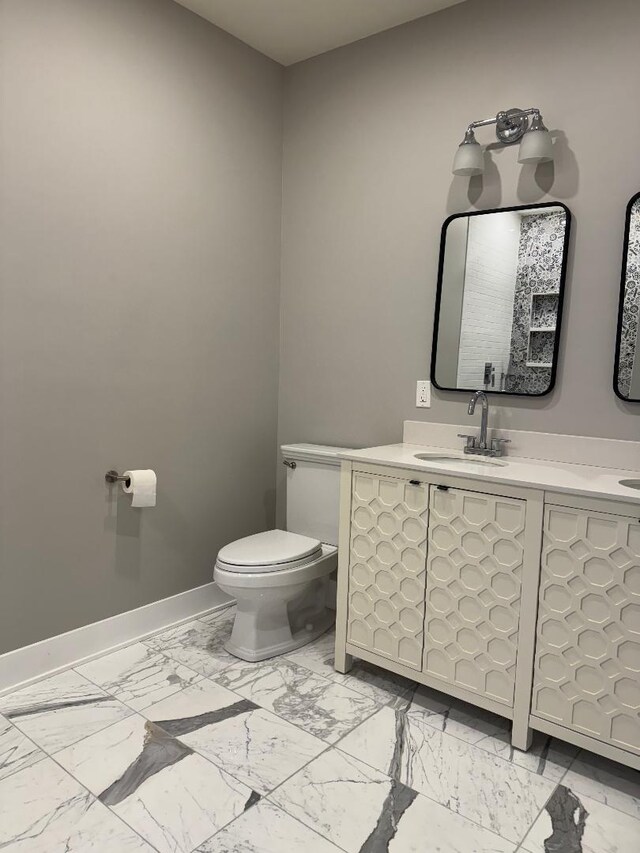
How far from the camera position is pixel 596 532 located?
174 cm

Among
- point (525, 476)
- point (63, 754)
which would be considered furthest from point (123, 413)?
point (525, 476)

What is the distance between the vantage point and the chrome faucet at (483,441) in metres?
2.36

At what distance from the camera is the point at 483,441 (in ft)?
7.79

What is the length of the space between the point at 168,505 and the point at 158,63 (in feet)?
6.03

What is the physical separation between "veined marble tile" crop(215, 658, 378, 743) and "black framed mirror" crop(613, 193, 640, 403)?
143 centimetres

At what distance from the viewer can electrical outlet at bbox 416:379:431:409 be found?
2.60m

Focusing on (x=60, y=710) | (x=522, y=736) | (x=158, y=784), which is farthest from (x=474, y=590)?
(x=60, y=710)

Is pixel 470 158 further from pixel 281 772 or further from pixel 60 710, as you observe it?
pixel 60 710

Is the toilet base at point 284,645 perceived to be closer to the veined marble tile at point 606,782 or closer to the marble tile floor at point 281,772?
the marble tile floor at point 281,772

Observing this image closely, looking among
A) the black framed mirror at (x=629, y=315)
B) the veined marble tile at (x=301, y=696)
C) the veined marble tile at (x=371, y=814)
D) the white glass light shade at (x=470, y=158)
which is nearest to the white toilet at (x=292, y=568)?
the veined marble tile at (x=301, y=696)

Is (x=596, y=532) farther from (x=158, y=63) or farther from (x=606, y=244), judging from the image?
(x=158, y=63)

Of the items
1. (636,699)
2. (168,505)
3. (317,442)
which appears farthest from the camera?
(317,442)

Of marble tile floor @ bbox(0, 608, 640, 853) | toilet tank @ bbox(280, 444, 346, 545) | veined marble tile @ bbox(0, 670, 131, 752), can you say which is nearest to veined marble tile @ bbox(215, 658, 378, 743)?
marble tile floor @ bbox(0, 608, 640, 853)

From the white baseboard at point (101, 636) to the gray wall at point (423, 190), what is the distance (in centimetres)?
93
